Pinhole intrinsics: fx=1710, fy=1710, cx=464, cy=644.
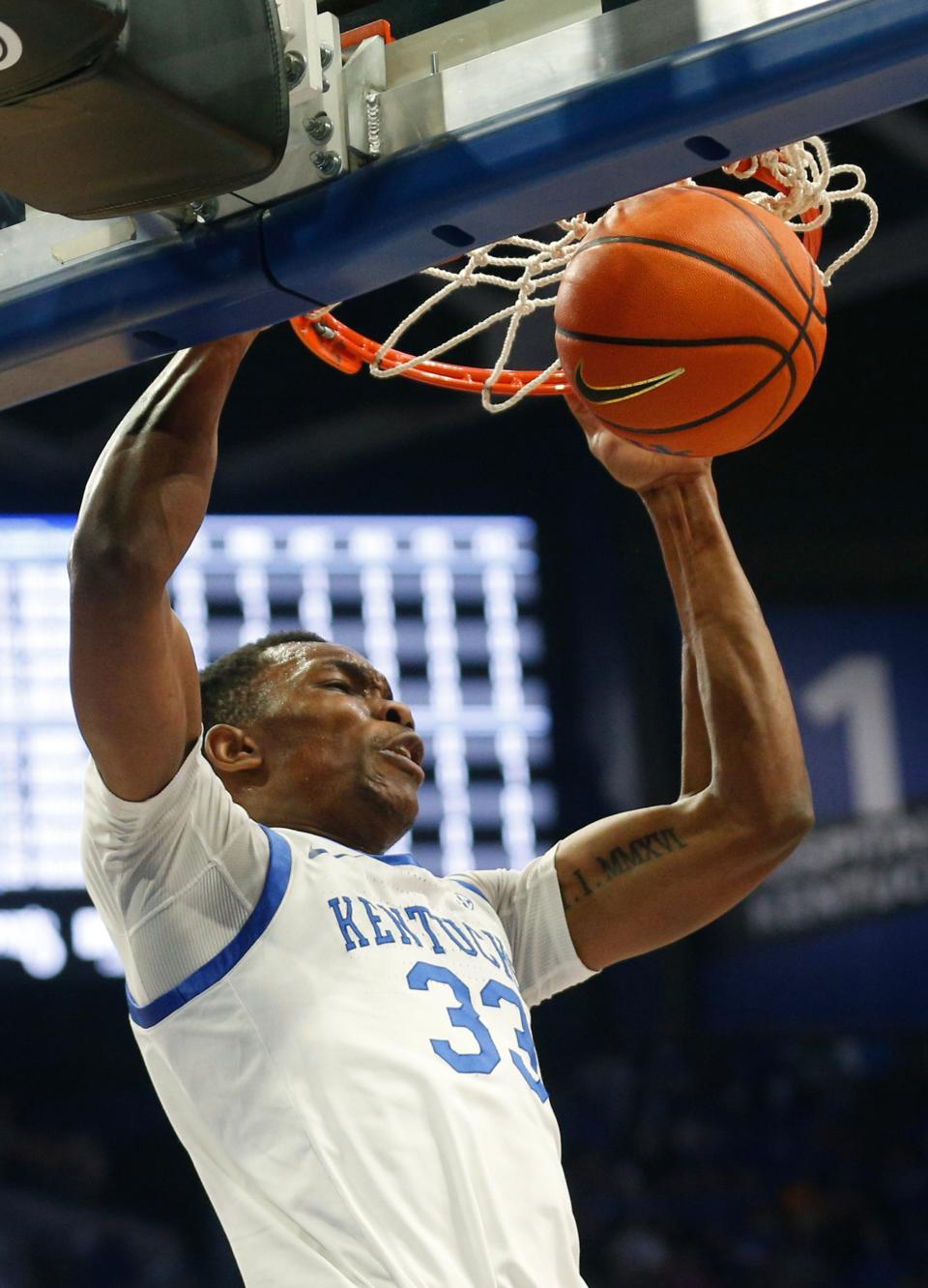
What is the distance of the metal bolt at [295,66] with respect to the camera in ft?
5.67

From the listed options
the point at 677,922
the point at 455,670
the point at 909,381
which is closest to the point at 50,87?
the point at 677,922

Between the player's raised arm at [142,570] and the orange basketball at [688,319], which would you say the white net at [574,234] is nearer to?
the orange basketball at [688,319]

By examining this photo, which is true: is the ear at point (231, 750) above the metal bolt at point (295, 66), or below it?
below

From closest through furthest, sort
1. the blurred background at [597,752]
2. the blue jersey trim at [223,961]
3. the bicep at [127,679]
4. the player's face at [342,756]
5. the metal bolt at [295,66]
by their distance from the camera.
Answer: the metal bolt at [295,66] → the bicep at [127,679] → the blue jersey trim at [223,961] → the player's face at [342,756] → the blurred background at [597,752]

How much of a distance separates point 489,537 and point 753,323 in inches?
157

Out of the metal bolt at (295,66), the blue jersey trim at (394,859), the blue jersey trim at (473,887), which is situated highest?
the metal bolt at (295,66)

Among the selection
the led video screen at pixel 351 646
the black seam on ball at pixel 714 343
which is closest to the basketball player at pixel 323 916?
the black seam on ball at pixel 714 343

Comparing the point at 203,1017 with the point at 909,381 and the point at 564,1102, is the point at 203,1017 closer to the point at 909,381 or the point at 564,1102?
the point at 564,1102

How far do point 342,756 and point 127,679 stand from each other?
62cm

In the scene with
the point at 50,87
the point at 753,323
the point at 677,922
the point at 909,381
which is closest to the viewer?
the point at 50,87

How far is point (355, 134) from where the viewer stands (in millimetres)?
1799

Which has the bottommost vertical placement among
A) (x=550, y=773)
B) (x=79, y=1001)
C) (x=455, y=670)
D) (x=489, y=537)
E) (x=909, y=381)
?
(x=79, y=1001)

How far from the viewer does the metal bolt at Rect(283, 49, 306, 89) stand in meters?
1.73

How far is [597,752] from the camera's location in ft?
22.0
